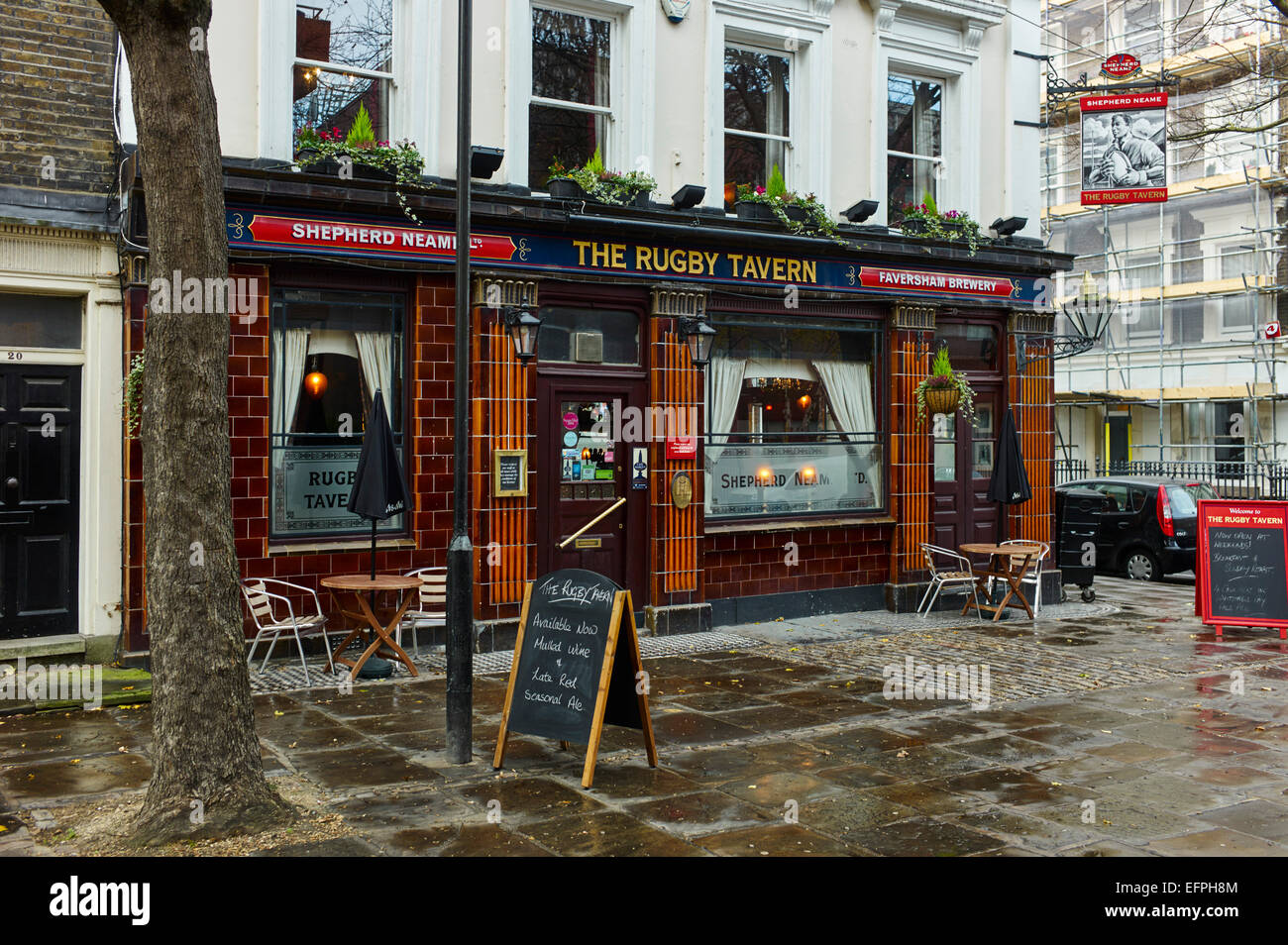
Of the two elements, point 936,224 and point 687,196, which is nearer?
point 687,196

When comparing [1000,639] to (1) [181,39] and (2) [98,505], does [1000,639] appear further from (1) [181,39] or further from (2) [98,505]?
(1) [181,39]

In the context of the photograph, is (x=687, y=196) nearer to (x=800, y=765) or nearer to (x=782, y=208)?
(x=782, y=208)

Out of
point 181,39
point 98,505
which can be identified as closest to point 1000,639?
point 98,505

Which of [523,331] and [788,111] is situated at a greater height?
[788,111]

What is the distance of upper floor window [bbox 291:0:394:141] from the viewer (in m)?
11.0

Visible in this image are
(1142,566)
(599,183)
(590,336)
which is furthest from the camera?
(1142,566)

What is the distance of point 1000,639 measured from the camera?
12.6 m

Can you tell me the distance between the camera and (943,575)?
14.5 metres

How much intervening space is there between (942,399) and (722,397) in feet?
8.89

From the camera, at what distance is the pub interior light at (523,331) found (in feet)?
37.3

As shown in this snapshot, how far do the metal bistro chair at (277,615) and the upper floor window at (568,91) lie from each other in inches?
190

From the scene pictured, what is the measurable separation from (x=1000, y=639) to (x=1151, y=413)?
22.8 meters

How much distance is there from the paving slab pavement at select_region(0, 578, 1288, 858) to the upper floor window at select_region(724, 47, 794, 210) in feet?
19.1

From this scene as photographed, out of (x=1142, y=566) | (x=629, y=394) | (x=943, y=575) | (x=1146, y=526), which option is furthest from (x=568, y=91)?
(x=1142, y=566)
